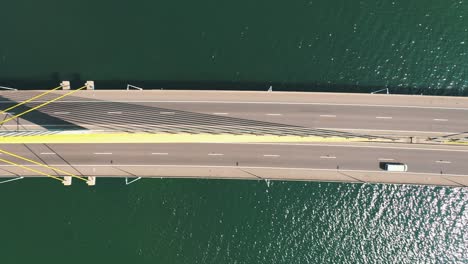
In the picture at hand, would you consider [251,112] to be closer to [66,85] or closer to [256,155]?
[256,155]

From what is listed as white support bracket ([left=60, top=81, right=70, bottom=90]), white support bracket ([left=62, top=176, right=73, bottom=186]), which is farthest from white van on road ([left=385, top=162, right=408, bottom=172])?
white support bracket ([left=60, top=81, right=70, bottom=90])

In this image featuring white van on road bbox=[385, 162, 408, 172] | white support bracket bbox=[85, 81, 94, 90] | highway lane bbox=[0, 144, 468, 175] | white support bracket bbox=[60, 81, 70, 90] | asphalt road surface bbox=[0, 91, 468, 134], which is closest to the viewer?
white van on road bbox=[385, 162, 408, 172]

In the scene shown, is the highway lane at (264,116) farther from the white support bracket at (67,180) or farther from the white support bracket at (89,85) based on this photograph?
the white support bracket at (67,180)

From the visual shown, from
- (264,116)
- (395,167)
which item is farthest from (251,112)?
(395,167)

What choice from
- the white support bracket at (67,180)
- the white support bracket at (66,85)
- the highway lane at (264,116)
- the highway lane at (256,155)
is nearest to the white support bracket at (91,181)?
the highway lane at (256,155)

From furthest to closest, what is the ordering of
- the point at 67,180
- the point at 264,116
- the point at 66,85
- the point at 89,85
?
the point at 66,85 < the point at 89,85 < the point at 67,180 < the point at 264,116

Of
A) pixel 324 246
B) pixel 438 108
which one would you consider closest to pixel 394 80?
pixel 438 108

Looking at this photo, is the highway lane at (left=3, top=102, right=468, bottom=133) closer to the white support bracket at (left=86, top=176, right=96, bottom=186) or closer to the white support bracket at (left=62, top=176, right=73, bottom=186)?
the white support bracket at (left=86, top=176, right=96, bottom=186)

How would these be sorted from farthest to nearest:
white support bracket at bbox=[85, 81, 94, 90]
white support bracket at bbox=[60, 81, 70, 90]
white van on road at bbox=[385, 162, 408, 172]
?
white support bracket at bbox=[60, 81, 70, 90], white support bracket at bbox=[85, 81, 94, 90], white van on road at bbox=[385, 162, 408, 172]

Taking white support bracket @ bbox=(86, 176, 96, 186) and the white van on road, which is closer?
the white van on road
